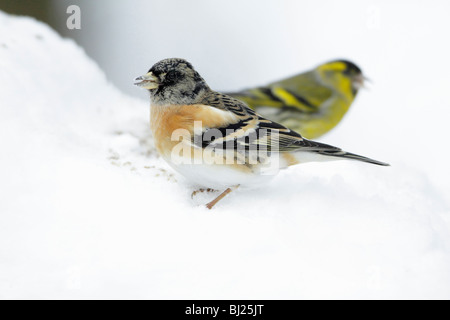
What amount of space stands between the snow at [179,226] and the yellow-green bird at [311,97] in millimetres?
1184

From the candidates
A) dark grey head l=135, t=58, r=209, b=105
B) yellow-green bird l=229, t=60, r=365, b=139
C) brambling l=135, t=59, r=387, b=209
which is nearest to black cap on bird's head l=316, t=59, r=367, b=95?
yellow-green bird l=229, t=60, r=365, b=139

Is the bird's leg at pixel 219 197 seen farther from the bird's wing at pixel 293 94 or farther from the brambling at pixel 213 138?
the bird's wing at pixel 293 94

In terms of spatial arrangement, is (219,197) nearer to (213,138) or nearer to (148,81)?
(213,138)

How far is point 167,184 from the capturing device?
101 inches

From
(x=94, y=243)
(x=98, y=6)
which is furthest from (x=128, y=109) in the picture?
(x=98, y=6)

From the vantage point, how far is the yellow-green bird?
4.20 m

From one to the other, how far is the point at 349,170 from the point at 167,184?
1074 mm

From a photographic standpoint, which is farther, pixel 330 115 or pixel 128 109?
pixel 330 115

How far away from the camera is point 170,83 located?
264 centimetres

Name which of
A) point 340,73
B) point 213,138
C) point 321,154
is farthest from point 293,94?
point 213,138

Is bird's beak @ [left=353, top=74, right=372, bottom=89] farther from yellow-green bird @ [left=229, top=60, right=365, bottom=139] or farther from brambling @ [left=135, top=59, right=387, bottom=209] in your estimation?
brambling @ [left=135, top=59, right=387, bottom=209]

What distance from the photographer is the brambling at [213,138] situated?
7.93ft

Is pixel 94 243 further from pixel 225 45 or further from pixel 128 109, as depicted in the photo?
pixel 225 45

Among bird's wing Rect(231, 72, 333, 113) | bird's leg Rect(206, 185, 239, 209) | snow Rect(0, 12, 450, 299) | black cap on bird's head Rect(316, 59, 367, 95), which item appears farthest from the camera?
black cap on bird's head Rect(316, 59, 367, 95)
